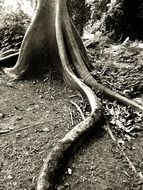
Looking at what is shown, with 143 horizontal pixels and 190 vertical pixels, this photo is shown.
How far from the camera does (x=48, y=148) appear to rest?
3.58 m

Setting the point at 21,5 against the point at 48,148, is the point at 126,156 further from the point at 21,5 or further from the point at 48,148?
the point at 21,5

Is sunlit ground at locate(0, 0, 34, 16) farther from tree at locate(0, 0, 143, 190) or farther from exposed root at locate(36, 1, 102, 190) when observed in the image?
exposed root at locate(36, 1, 102, 190)

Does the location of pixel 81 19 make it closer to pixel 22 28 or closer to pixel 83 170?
pixel 22 28

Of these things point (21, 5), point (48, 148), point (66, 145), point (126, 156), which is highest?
point (21, 5)

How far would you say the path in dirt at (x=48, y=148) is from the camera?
10.3ft

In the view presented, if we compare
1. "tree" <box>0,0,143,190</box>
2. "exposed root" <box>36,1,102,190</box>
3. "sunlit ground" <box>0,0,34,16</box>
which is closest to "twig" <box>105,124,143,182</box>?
"exposed root" <box>36,1,102,190</box>

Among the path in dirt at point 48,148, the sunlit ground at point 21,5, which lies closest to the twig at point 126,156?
the path in dirt at point 48,148

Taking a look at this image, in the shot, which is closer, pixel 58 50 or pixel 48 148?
pixel 48 148

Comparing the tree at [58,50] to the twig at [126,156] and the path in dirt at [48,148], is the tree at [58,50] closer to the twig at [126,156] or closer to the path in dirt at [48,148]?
the path in dirt at [48,148]

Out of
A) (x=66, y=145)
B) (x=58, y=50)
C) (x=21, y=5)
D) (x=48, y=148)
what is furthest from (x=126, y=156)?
(x=21, y=5)

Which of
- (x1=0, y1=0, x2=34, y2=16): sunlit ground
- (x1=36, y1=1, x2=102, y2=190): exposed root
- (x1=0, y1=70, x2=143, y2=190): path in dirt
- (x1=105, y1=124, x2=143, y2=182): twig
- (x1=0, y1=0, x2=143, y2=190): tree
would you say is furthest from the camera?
(x1=0, y1=0, x2=34, y2=16): sunlit ground

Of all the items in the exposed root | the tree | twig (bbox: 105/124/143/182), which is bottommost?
twig (bbox: 105/124/143/182)

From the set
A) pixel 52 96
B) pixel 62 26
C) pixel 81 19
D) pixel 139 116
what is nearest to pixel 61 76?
pixel 52 96

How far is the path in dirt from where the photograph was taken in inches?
124
